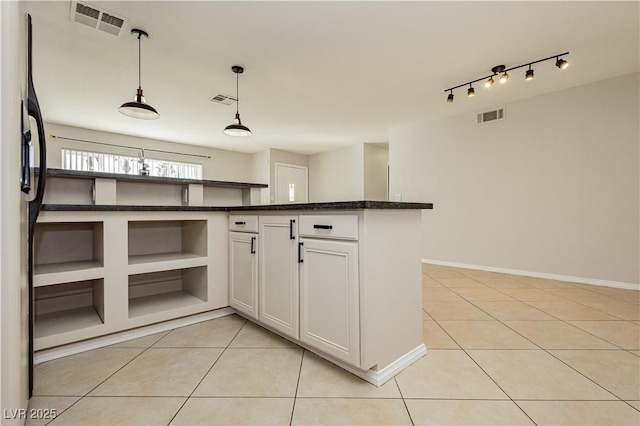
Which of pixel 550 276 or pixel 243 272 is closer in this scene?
pixel 243 272

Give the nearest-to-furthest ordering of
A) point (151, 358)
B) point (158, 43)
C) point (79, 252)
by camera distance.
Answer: point (151, 358), point (79, 252), point (158, 43)

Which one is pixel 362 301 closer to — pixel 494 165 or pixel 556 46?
pixel 556 46

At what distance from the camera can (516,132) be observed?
379cm

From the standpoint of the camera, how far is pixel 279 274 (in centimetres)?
173

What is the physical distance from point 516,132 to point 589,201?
1219 mm

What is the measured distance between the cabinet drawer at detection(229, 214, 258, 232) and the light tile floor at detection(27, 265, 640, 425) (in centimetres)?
72

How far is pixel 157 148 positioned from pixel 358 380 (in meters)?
6.39

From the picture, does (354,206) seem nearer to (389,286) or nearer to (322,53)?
(389,286)

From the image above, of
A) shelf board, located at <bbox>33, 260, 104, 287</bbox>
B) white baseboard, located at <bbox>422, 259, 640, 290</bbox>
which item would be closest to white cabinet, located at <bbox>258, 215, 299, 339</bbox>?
shelf board, located at <bbox>33, 260, 104, 287</bbox>

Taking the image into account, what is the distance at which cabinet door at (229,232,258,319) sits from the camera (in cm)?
194

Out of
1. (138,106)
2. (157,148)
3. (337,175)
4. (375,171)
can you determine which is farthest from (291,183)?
(138,106)

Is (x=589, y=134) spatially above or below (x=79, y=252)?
above

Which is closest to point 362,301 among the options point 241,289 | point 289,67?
point 241,289

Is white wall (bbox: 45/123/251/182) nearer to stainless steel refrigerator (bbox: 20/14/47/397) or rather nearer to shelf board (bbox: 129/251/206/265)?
shelf board (bbox: 129/251/206/265)
